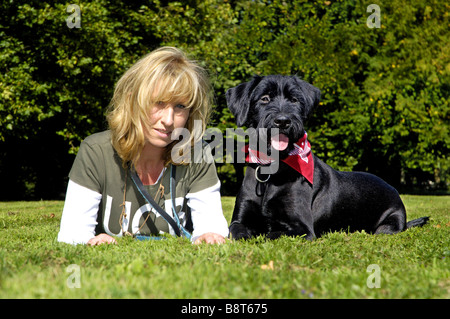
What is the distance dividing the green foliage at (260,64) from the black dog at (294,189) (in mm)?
8539

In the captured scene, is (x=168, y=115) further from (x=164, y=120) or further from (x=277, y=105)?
(x=277, y=105)

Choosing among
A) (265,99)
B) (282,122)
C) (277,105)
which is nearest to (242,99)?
(265,99)

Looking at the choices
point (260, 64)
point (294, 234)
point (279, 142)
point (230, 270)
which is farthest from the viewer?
point (260, 64)

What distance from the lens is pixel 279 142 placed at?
16.0ft

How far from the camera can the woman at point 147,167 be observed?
4.04m

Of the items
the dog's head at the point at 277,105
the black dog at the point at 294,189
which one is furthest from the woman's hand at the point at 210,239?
the dog's head at the point at 277,105

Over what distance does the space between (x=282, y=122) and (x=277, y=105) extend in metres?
0.33

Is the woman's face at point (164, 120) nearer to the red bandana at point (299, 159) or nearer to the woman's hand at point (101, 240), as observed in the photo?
the woman's hand at point (101, 240)

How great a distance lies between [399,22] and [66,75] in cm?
1208

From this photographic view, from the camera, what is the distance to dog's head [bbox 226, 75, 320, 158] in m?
4.87

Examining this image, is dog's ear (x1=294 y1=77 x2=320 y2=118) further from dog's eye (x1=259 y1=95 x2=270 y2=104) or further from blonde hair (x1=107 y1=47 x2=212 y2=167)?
blonde hair (x1=107 y1=47 x2=212 y2=167)

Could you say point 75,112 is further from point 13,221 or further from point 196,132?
point 196,132

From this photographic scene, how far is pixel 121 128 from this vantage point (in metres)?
4.17

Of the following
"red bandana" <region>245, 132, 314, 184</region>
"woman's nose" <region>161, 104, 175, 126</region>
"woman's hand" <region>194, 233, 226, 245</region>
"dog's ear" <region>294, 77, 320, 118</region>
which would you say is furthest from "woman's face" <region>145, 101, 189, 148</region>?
"dog's ear" <region>294, 77, 320, 118</region>
